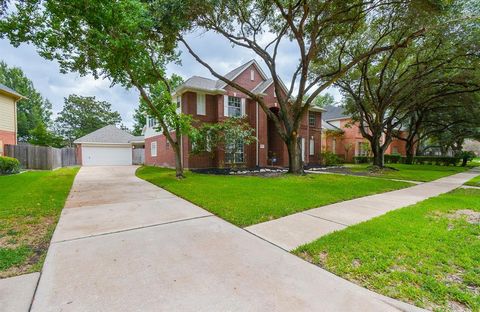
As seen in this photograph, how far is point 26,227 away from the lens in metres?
4.26

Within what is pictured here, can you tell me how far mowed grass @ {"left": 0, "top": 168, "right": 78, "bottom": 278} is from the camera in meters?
2.96

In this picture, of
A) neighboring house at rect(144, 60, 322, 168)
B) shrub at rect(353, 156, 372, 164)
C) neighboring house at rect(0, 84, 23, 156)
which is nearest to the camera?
neighboring house at rect(0, 84, 23, 156)

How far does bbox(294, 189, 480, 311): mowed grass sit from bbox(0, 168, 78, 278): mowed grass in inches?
147

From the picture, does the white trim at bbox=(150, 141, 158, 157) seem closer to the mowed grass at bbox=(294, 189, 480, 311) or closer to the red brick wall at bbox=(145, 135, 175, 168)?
the red brick wall at bbox=(145, 135, 175, 168)

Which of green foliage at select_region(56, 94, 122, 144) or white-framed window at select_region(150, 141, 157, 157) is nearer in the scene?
white-framed window at select_region(150, 141, 157, 157)

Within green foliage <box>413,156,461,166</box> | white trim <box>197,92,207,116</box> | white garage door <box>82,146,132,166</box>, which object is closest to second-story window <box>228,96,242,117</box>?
white trim <box>197,92,207,116</box>

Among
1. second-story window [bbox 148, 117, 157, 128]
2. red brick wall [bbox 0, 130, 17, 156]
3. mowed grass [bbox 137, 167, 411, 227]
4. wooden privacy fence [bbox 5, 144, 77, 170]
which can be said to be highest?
second-story window [bbox 148, 117, 157, 128]

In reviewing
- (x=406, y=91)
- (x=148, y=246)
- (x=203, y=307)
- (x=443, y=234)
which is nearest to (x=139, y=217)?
(x=148, y=246)

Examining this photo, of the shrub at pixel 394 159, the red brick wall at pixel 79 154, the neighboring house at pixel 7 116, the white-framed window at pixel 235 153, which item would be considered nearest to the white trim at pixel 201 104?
the white-framed window at pixel 235 153

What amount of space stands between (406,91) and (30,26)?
21015 mm

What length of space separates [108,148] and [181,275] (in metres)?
26.2

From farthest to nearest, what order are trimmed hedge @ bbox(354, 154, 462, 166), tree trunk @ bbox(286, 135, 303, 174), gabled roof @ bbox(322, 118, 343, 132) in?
gabled roof @ bbox(322, 118, 343, 132) < trimmed hedge @ bbox(354, 154, 462, 166) < tree trunk @ bbox(286, 135, 303, 174)

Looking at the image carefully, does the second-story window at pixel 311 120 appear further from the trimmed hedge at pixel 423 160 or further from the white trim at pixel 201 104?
the white trim at pixel 201 104

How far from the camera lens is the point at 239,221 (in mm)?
4520
